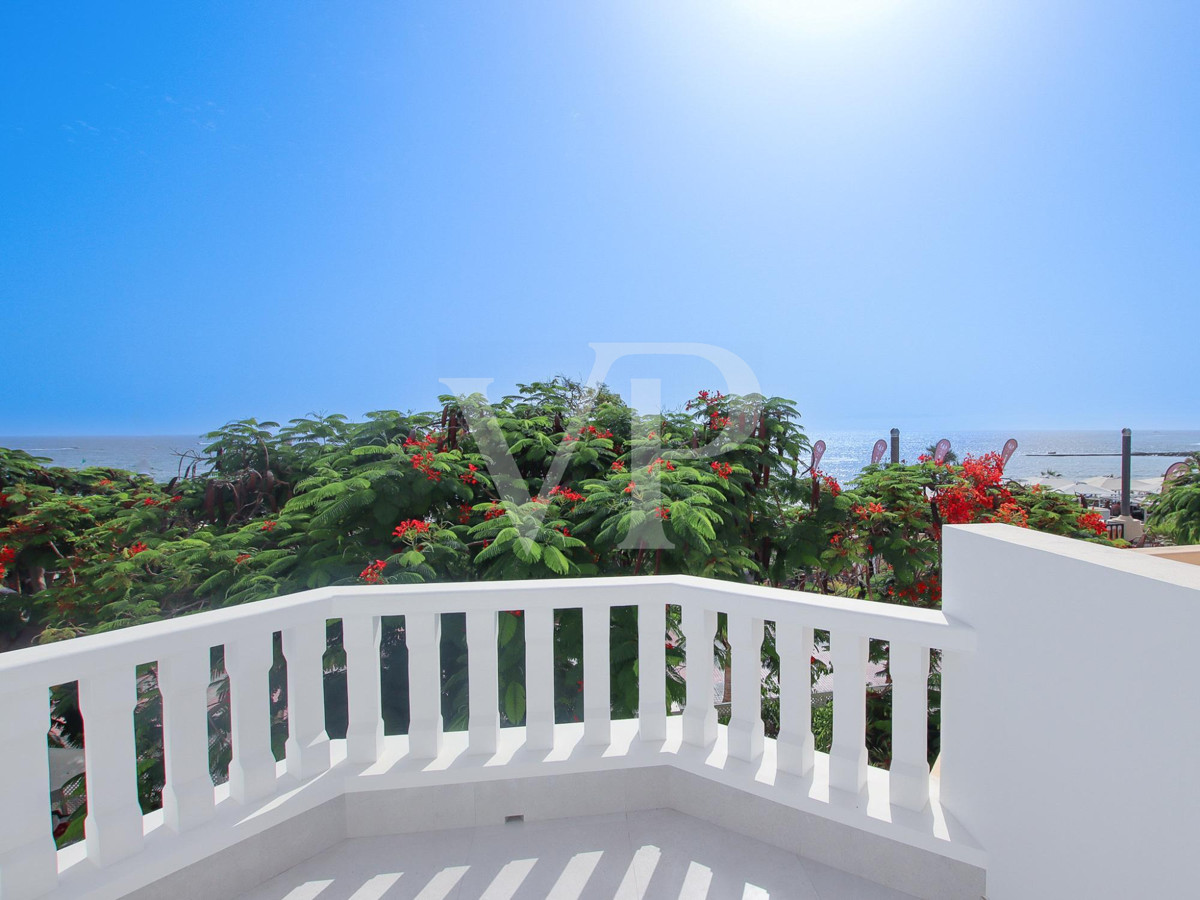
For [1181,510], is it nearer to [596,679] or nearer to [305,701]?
[596,679]

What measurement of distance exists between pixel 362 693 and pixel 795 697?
1.53 m

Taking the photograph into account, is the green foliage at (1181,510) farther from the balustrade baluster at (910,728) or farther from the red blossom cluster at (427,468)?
the red blossom cluster at (427,468)

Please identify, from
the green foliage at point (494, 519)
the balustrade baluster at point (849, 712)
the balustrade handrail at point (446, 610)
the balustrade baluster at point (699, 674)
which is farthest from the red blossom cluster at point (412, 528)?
the balustrade baluster at point (849, 712)

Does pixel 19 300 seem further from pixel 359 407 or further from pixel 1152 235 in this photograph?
pixel 1152 235

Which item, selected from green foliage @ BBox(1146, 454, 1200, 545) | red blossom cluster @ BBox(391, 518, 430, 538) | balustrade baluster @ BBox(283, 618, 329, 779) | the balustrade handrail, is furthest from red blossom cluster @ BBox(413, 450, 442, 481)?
green foliage @ BBox(1146, 454, 1200, 545)

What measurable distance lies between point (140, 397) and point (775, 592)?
758cm

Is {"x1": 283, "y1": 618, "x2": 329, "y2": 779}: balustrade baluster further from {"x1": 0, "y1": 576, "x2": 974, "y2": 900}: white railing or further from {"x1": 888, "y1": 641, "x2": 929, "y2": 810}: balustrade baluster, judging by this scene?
{"x1": 888, "y1": 641, "x2": 929, "y2": 810}: balustrade baluster

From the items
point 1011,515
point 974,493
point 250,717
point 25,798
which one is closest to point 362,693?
point 250,717

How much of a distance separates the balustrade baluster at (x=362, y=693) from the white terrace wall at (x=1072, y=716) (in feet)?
6.28

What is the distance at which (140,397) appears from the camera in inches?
246

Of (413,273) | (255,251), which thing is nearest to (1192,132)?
(413,273)

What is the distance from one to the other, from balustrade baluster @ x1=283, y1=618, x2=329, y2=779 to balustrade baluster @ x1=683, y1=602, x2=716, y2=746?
129cm

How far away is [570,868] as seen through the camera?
5.51ft

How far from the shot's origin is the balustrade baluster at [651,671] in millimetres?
1983
